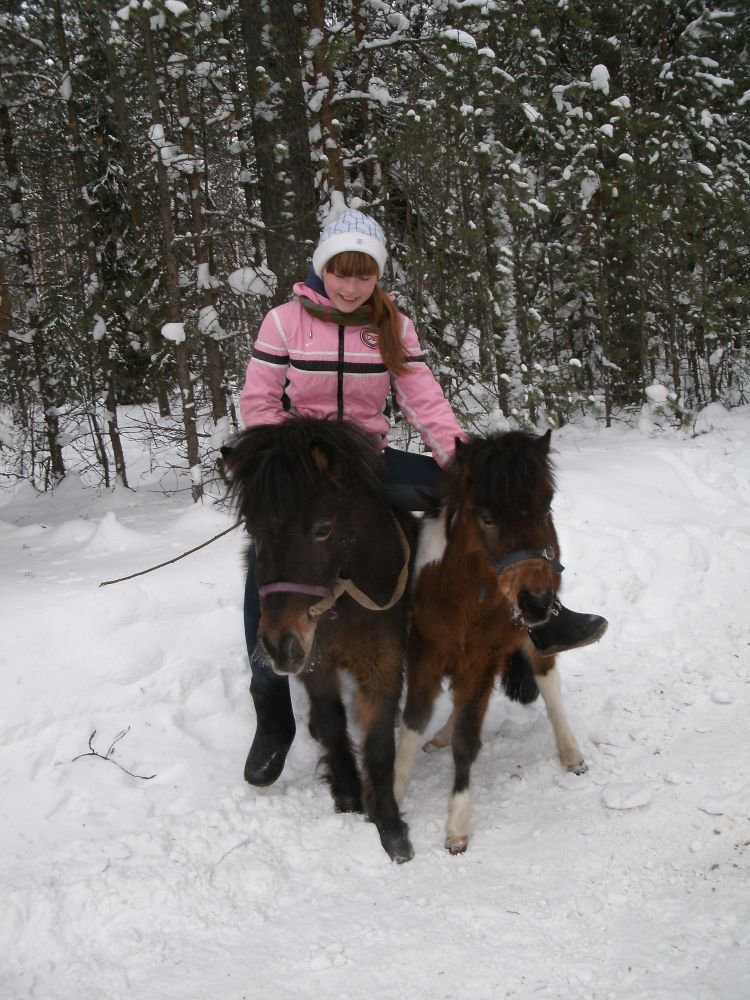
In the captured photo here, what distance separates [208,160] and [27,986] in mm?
7707

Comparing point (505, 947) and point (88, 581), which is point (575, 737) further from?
point (88, 581)

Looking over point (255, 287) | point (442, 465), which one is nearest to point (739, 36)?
point (255, 287)

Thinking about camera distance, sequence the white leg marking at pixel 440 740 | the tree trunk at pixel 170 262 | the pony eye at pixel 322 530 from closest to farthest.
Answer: the pony eye at pixel 322 530
the white leg marking at pixel 440 740
the tree trunk at pixel 170 262

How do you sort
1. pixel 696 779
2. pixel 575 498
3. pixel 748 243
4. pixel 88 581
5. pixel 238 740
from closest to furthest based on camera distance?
pixel 696 779
pixel 238 740
pixel 88 581
pixel 575 498
pixel 748 243

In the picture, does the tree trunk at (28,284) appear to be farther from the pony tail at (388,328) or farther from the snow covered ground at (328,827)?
the pony tail at (388,328)

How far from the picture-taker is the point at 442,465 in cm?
340

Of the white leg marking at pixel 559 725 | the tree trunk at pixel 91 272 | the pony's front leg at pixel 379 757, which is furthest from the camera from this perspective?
the tree trunk at pixel 91 272

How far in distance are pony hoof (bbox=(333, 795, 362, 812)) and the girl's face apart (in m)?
2.36

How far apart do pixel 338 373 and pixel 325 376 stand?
0.07 metres

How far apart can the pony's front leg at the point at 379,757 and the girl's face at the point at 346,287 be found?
185cm

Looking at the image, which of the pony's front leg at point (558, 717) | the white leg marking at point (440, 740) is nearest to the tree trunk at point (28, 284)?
the white leg marking at point (440, 740)

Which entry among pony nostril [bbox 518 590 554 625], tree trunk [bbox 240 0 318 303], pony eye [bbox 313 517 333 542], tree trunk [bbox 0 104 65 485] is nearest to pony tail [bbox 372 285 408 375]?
pony eye [bbox 313 517 333 542]

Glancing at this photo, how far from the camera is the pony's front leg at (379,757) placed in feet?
9.90

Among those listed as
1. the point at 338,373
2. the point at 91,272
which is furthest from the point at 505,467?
the point at 91,272
